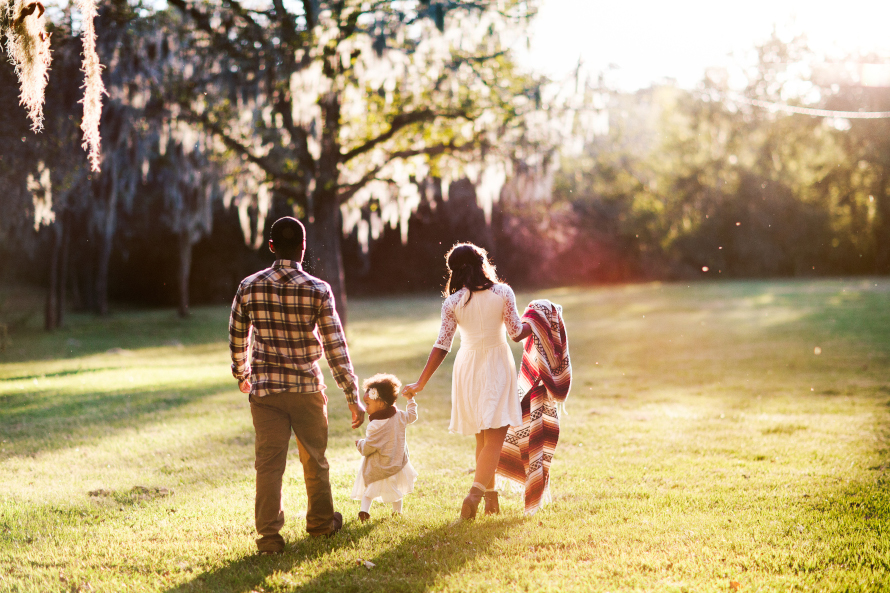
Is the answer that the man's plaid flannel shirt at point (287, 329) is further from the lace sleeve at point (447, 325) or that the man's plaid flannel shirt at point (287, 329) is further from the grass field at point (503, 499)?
the grass field at point (503, 499)

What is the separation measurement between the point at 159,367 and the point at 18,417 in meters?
4.68

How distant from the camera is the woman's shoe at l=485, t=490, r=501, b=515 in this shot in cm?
462

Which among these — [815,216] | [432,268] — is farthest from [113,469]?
[815,216]

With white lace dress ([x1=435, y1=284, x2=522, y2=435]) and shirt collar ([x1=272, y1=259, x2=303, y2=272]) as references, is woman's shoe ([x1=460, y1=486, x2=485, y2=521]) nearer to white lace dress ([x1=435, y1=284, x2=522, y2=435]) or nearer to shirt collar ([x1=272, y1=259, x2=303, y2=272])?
white lace dress ([x1=435, y1=284, x2=522, y2=435])

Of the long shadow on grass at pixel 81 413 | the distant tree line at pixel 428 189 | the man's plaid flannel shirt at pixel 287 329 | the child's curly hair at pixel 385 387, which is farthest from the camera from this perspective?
the distant tree line at pixel 428 189

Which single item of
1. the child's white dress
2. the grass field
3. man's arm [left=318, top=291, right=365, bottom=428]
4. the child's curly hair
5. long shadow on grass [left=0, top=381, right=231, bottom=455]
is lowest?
the grass field

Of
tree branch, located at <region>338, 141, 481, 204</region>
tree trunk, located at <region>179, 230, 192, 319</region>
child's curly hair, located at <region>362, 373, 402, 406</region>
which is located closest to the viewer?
child's curly hair, located at <region>362, 373, 402, 406</region>

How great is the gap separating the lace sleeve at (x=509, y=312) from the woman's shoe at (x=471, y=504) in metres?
1.01

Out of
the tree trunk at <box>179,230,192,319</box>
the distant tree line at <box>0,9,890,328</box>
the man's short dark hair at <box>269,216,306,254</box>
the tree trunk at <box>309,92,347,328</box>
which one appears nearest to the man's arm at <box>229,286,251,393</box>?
the man's short dark hair at <box>269,216,306,254</box>

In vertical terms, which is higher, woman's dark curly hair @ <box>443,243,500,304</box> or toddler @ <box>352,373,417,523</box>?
woman's dark curly hair @ <box>443,243,500,304</box>

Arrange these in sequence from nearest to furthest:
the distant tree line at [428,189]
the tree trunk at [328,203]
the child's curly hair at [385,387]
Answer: the child's curly hair at [385,387], the distant tree line at [428,189], the tree trunk at [328,203]

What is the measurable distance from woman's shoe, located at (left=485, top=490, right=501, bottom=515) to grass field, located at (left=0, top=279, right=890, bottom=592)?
0.42 feet

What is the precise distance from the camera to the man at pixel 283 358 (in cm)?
381

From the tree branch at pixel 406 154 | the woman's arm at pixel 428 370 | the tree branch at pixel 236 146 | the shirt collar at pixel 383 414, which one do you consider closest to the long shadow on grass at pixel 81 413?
the shirt collar at pixel 383 414
